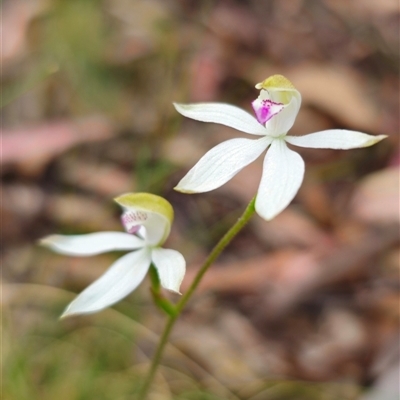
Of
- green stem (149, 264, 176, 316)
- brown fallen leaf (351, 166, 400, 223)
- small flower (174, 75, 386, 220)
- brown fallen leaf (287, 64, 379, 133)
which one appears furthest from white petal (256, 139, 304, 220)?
brown fallen leaf (287, 64, 379, 133)

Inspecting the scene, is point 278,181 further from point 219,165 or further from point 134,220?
point 134,220

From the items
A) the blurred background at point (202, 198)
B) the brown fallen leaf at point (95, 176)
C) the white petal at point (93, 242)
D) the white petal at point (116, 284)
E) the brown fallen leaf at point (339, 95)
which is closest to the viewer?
the white petal at point (116, 284)

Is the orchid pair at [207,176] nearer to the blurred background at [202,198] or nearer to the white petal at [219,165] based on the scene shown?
the white petal at [219,165]

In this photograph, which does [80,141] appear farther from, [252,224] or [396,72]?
[396,72]

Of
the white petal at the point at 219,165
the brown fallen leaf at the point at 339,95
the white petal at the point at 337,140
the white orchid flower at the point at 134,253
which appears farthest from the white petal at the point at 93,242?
the brown fallen leaf at the point at 339,95

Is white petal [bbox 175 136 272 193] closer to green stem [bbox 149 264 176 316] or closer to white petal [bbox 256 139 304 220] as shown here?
white petal [bbox 256 139 304 220]

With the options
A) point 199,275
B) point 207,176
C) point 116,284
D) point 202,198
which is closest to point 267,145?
point 207,176

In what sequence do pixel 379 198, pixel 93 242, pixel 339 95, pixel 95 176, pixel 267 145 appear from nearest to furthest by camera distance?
pixel 267 145
pixel 93 242
pixel 379 198
pixel 95 176
pixel 339 95

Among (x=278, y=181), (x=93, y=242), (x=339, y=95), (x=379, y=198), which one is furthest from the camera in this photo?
(x=339, y=95)

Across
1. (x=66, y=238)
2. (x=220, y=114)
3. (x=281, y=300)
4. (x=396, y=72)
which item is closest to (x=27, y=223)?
(x=281, y=300)
